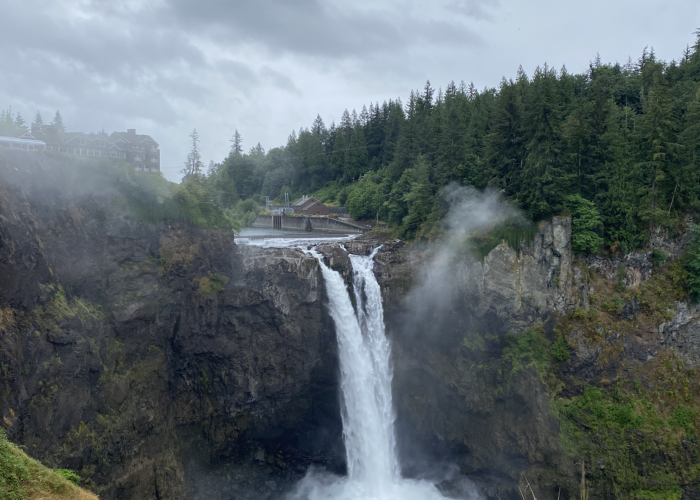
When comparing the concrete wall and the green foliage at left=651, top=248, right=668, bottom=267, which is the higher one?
the concrete wall

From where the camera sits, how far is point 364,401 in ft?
102

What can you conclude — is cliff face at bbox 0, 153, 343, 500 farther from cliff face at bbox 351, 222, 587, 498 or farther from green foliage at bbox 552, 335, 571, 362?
green foliage at bbox 552, 335, 571, 362

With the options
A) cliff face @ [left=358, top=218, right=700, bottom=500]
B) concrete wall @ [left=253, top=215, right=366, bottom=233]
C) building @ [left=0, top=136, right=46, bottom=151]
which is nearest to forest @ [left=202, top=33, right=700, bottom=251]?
cliff face @ [left=358, top=218, right=700, bottom=500]

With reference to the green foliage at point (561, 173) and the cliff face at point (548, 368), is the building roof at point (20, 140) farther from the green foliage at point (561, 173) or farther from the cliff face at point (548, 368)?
the cliff face at point (548, 368)

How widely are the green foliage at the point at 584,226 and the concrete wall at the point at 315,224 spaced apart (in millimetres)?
20023

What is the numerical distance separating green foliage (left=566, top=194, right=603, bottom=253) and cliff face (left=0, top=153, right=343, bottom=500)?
16.4 m

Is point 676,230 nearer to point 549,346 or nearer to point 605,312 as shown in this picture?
point 605,312

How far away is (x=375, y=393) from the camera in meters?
31.3

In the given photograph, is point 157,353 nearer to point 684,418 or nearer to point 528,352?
point 528,352

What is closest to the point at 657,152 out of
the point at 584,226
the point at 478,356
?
the point at 584,226

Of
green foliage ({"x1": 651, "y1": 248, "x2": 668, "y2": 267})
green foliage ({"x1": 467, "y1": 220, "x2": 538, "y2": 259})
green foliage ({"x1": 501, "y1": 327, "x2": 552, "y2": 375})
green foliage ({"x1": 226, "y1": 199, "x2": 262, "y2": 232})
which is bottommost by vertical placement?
green foliage ({"x1": 501, "y1": 327, "x2": 552, "y2": 375})

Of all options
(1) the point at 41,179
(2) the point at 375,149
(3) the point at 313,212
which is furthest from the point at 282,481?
(2) the point at 375,149

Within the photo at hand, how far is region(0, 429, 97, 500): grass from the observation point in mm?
12383

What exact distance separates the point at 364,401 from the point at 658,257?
2102cm
